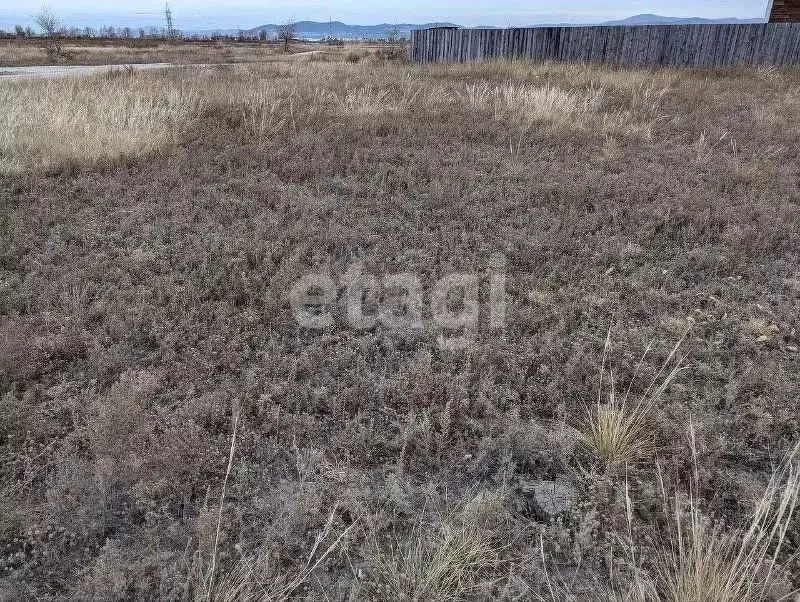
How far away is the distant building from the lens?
727 inches

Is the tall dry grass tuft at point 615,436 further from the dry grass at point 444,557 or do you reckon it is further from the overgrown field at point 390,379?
the dry grass at point 444,557

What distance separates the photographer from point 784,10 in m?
18.5

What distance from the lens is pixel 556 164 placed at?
704 centimetres

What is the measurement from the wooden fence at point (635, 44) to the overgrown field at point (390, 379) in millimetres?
12886

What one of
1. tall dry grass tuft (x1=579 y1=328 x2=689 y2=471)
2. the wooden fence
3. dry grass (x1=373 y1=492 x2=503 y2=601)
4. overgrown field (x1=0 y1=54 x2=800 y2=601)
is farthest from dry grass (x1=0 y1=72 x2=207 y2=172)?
the wooden fence

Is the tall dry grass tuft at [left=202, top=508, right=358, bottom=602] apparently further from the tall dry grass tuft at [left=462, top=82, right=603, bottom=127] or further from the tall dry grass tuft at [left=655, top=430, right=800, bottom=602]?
the tall dry grass tuft at [left=462, top=82, right=603, bottom=127]

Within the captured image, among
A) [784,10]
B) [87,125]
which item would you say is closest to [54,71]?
[87,125]

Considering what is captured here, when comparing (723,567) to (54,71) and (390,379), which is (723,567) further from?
(54,71)

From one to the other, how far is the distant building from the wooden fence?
9.89ft

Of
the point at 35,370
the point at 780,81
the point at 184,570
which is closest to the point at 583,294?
the point at 184,570

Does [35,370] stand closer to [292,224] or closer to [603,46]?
[292,224]

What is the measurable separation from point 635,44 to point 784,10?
594cm

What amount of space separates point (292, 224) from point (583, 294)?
9.70 feet

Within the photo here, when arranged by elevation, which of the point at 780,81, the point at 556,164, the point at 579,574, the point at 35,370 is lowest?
the point at 579,574
